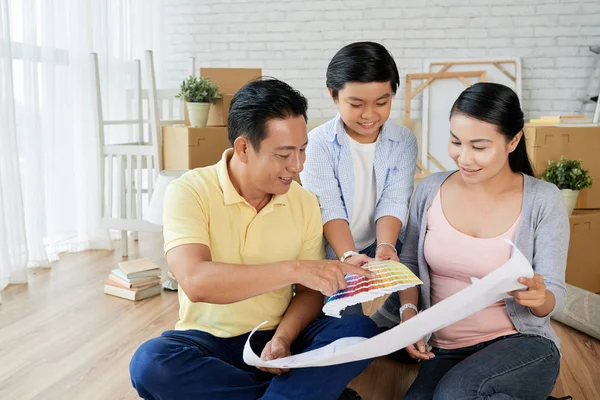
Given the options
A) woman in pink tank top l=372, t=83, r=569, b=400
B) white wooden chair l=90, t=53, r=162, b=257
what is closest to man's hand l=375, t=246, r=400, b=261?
woman in pink tank top l=372, t=83, r=569, b=400

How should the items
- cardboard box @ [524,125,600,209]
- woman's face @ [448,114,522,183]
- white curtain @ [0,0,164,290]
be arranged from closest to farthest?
woman's face @ [448,114,522,183], cardboard box @ [524,125,600,209], white curtain @ [0,0,164,290]

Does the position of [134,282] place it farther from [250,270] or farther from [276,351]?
[250,270]

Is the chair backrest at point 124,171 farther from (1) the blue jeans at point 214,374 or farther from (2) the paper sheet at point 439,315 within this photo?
(2) the paper sheet at point 439,315

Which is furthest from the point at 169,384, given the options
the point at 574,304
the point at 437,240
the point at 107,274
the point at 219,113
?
the point at 219,113

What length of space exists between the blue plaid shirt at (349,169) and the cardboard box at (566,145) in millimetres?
1158

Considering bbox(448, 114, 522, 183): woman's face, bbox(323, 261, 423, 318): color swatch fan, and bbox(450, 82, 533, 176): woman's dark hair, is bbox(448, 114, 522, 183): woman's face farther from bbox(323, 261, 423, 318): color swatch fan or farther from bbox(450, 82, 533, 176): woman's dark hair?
bbox(323, 261, 423, 318): color swatch fan

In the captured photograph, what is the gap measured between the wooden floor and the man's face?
0.81 m

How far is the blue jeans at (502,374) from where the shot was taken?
149 centimetres

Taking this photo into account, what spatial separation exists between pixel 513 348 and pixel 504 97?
614mm

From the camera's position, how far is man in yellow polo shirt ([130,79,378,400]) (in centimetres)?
144

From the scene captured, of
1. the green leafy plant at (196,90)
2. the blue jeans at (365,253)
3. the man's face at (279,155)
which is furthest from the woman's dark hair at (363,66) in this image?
the green leafy plant at (196,90)

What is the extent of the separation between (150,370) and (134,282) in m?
1.58

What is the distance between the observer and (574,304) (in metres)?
2.59

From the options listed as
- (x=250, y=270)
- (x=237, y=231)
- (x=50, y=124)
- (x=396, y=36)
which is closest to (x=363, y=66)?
(x=237, y=231)
